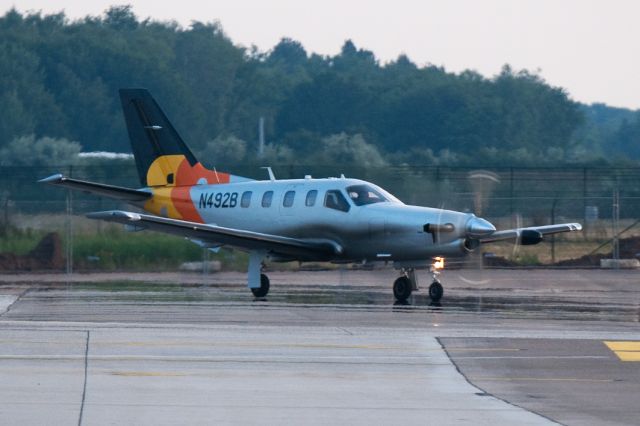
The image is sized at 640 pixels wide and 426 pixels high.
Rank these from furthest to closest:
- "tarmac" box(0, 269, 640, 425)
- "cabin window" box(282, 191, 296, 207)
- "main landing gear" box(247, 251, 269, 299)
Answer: "cabin window" box(282, 191, 296, 207), "main landing gear" box(247, 251, 269, 299), "tarmac" box(0, 269, 640, 425)

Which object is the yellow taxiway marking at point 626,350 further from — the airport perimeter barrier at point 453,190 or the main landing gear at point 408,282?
the airport perimeter barrier at point 453,190

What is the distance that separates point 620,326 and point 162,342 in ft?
22.2

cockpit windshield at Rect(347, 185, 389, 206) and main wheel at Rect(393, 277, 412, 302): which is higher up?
cockpit windshield at Rect(347, 185, 389, 206)

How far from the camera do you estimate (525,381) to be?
13.6 meters

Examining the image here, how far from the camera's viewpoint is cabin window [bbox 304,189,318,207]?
25.8 metres

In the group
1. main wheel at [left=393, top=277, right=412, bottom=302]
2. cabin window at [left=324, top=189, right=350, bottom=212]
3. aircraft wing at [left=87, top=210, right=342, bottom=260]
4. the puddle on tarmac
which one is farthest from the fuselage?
the puddle on tarmac

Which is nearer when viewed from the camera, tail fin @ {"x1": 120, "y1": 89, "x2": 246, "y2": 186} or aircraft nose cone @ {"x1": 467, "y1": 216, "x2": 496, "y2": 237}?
aircraft nose cone @ {"x1": 467, "y1": 216, "x2": 496, "y2": 237}

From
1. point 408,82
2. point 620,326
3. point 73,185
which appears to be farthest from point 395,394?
point 408,82

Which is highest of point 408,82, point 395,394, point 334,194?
point 408,82

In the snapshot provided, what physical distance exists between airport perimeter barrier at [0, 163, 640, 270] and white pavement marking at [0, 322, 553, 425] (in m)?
19.3

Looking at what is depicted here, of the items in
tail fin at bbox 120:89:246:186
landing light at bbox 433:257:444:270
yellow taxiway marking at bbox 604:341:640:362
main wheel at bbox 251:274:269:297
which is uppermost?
tail fin at bbox 120:89:246:186

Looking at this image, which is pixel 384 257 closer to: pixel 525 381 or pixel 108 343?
pixel 108 343

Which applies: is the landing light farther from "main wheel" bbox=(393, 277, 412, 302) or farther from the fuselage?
"main wheel" bbox=(393, 277, 412, 302)

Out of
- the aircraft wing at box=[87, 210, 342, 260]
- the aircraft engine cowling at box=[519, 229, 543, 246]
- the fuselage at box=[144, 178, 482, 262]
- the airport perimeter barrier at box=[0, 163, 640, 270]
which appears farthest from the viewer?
the airport perimeter barrier at box=[0, 163, 640, 270]
